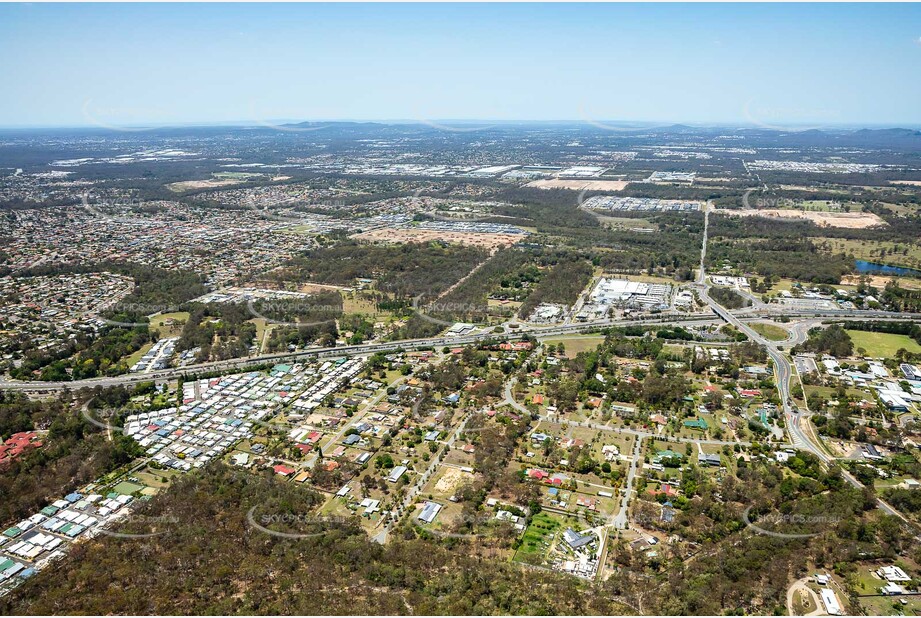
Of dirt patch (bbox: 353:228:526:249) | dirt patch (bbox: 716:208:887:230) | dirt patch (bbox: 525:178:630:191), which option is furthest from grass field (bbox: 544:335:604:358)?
dirt patch (bbox: 525:178:630:191)

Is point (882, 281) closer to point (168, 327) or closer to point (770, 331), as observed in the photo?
point (770, 331)

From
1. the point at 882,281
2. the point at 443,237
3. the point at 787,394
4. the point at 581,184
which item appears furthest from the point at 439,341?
the point at 581,184

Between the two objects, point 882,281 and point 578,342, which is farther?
point 882,281

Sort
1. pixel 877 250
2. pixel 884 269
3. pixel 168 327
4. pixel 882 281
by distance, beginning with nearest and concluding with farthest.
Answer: pixel 168 327 < pixel 882 281 < pixel 884 269 < pixel 877 250

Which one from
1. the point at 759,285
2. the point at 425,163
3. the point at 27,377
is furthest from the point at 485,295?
the point at 425,163

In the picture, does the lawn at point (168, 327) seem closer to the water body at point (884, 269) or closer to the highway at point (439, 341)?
the highway at point (439, 341)

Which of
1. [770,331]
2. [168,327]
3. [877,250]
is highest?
[877,250]

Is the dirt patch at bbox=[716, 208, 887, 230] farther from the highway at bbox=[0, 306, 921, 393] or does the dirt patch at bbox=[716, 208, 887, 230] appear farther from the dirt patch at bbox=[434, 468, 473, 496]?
the dirt patch at bbox=[434, 468, 473, 496]

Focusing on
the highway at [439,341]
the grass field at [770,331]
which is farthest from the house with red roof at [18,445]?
the grass field at [770,331]
